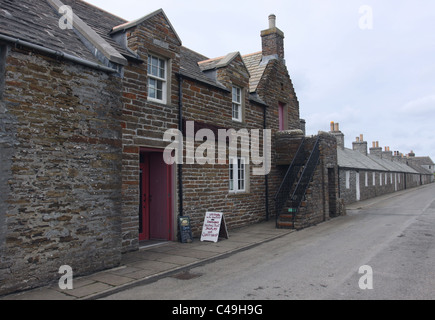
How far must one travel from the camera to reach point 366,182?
29562 mm

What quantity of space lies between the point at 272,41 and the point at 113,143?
1203cm

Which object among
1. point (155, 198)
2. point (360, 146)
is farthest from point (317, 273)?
point (360, 146)

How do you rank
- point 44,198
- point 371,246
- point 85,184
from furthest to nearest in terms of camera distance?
point 371,246 < point 85,184 < point 44,198

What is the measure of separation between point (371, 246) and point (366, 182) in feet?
72.5

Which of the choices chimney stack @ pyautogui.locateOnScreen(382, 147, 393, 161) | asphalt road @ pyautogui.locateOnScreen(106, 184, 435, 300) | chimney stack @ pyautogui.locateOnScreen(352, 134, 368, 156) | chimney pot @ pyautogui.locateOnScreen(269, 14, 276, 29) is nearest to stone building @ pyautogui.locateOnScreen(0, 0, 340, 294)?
asphalt road @ pyautogui.locateOnScreen(106, 184, 435, 300)

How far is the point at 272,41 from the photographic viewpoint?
55.4 ft

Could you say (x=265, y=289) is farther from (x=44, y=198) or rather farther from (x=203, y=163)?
(x=203, y=163)

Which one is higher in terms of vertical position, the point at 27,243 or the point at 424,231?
the point at 27,243

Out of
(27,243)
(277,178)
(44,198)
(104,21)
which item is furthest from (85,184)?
(277,178)

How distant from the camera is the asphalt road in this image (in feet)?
18.4

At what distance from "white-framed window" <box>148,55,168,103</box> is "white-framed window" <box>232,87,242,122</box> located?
386 cm

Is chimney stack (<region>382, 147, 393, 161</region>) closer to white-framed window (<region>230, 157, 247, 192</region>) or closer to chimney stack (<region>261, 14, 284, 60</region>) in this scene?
chimney stack (<region>261, 14, 284, 60</region>)

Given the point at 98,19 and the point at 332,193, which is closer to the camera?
the point at 98,19

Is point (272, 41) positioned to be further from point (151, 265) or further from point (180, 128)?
point (151, 265)
